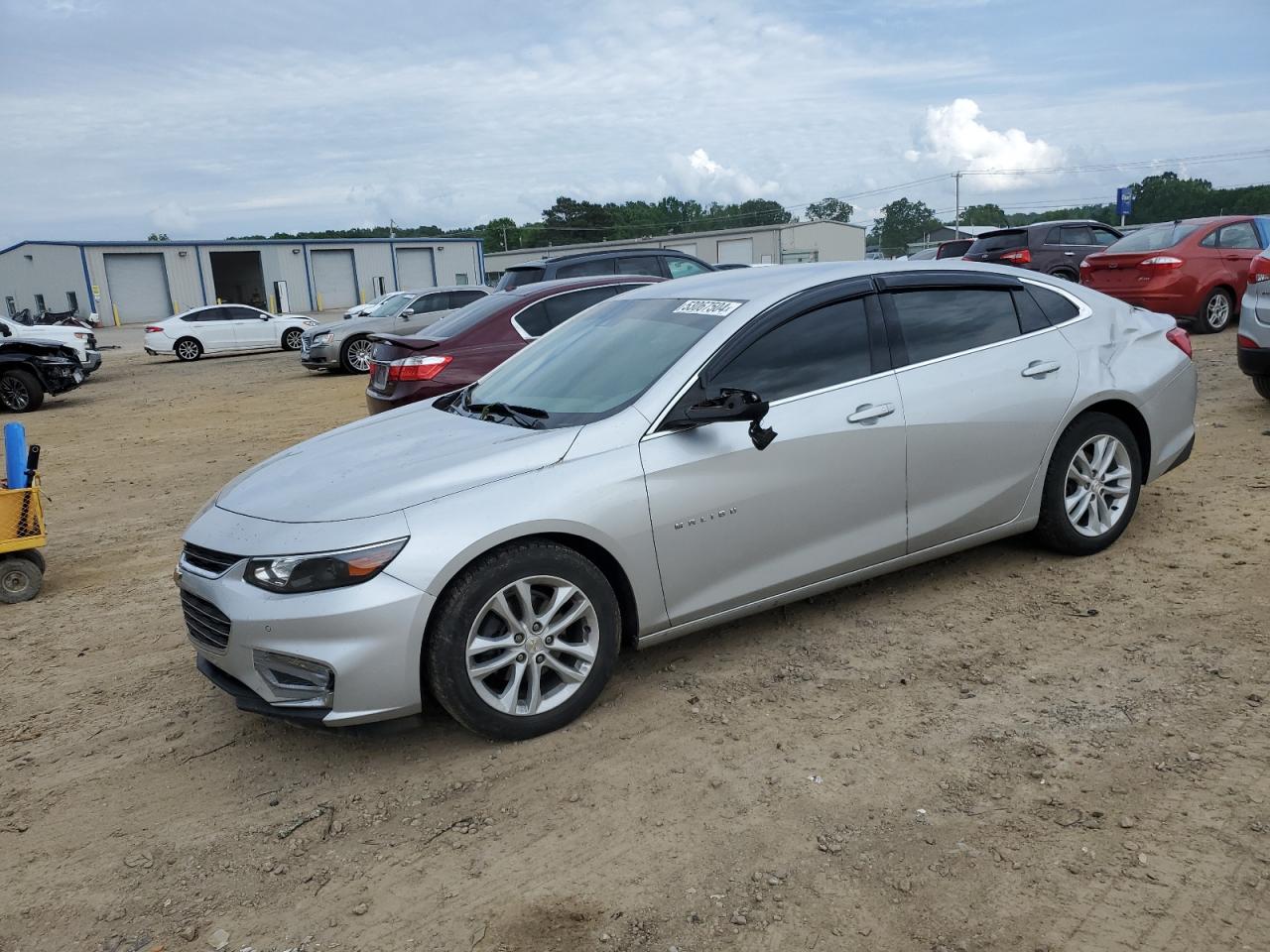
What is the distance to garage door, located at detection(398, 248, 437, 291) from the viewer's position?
60344 millimetres

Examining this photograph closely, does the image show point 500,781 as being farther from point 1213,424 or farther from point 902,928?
point 1213,424

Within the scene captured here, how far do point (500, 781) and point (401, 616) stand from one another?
0.68 metres

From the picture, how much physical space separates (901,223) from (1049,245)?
12011 centimetres

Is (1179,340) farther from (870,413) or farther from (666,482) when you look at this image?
(666,482)

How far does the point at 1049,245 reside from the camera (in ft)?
60.8

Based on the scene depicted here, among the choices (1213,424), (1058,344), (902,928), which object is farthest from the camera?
(1213,424)

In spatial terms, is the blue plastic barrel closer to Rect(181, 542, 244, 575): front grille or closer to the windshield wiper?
Rect(181, 542, 244, 575): front grille

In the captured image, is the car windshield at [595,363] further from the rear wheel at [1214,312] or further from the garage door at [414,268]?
the garage door at [414,268]

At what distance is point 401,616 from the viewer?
341 cm

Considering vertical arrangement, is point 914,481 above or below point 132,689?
above

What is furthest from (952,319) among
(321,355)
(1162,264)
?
(321,355)

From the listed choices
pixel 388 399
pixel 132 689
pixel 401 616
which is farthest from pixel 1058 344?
pixel 388 399

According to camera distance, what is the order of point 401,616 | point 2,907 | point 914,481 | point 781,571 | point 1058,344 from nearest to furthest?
point 2,907, point 401,616, point 781,571, point 914,481, point 1058,344

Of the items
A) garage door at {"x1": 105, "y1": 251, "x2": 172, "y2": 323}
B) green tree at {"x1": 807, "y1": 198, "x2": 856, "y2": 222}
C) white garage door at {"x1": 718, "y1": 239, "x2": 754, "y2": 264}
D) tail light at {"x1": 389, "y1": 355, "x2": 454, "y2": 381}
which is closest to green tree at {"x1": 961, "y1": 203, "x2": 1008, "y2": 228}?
green tree at {"x1": 807, "y1": 198, "x2": 856, "y2": 222}
